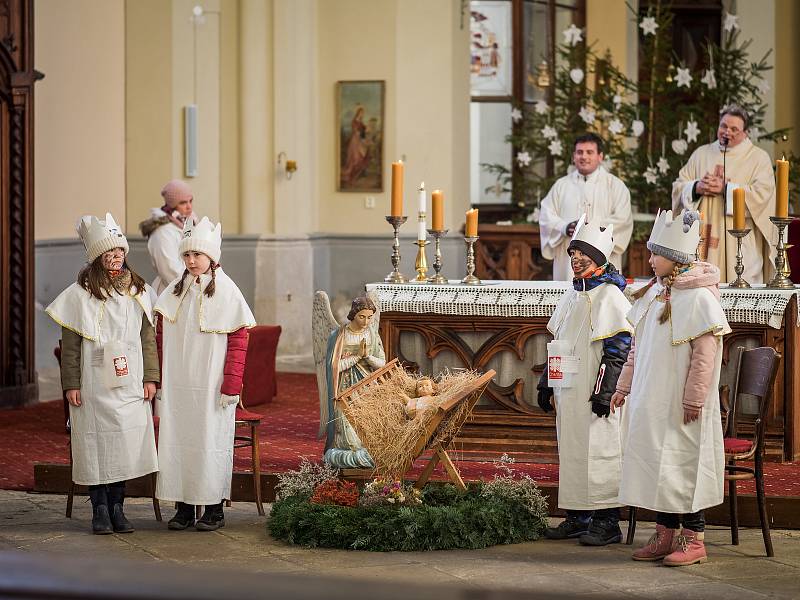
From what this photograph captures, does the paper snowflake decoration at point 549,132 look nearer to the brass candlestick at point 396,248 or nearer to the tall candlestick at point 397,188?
the brass candlestick at point 396,248

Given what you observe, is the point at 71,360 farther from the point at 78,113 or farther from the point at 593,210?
the point at 78,113

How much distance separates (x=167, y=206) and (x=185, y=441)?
10.4 ft

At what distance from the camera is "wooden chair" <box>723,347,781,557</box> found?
202 inches

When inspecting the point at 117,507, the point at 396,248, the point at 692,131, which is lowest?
the point at 117,507

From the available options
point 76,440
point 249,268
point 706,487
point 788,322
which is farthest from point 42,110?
point 706,487

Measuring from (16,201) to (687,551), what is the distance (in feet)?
21.1

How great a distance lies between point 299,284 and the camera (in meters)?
12.7

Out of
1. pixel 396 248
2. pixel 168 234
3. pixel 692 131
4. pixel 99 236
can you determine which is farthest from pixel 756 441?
pixel 692 131

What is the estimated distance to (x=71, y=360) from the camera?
5562 millimetres

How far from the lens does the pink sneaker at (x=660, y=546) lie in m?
4.98

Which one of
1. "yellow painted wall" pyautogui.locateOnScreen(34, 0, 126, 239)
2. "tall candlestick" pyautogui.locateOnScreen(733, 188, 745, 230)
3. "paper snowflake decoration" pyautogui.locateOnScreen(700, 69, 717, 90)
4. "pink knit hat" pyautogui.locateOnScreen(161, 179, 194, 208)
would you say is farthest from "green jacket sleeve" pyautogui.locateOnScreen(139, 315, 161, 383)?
"paper snowflake decoration" pyautogui.locateOnScreen(700, 69, 717, 90)

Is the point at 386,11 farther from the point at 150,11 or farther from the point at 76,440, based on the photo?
the point at 76,440

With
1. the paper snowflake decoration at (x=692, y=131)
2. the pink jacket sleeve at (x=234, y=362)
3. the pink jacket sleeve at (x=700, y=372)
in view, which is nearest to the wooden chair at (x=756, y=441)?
the pink jacket sleeve at (x=700, y=372)

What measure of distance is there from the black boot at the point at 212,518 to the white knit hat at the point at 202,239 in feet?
3.66
